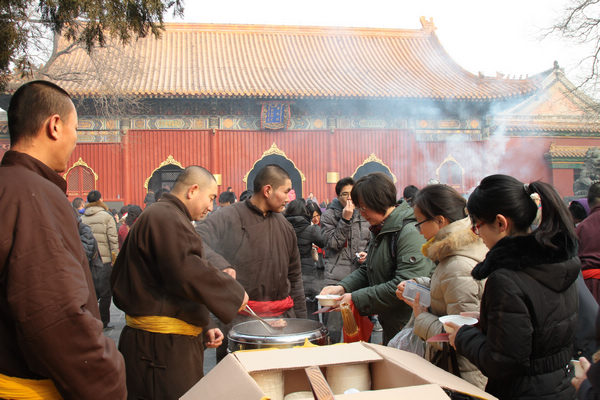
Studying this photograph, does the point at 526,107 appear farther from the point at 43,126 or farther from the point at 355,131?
the point at 43,126

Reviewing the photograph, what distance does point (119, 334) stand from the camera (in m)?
5.94

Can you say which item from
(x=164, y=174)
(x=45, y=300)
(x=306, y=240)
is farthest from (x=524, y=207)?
(x=164, y=174)

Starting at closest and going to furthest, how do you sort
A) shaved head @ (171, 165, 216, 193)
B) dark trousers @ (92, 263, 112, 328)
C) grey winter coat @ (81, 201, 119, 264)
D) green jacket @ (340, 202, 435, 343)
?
shaved head @ (171, 165, 216, 193) < green jacket @ (340, 202, 435, 343) < dark trousers @ (92, 263, 112, 328) < grey winter coat @ (81, 201, 119, 264)

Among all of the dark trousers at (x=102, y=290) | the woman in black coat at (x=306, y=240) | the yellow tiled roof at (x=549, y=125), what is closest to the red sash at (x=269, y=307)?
the woman in black coat at (x=306, y=240)

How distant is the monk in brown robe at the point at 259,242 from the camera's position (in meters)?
3.49

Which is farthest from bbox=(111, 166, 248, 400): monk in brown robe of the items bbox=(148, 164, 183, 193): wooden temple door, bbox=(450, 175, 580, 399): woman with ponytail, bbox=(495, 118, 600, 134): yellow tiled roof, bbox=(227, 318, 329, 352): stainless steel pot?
bbox=(495, 118, 600, 134): yellow tiled roof

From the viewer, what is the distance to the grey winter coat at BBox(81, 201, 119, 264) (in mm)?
6433

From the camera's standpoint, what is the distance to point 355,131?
1554cm

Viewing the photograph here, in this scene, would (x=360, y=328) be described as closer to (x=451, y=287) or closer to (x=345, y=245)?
(x=451, y=287)

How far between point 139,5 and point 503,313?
3323 millimetres

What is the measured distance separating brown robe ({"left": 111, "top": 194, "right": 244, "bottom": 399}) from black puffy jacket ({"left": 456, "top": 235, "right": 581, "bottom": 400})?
1.26m

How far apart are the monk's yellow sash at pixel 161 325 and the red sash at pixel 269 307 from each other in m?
0.83

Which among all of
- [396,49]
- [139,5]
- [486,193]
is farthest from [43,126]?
[396,49]

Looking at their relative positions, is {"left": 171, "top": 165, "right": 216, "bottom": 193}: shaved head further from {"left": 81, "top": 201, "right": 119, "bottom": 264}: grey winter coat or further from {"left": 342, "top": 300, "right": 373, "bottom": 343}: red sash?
{"left": 81, "top": 201, "right": 119, "bottom": 264}: grey winter coat
